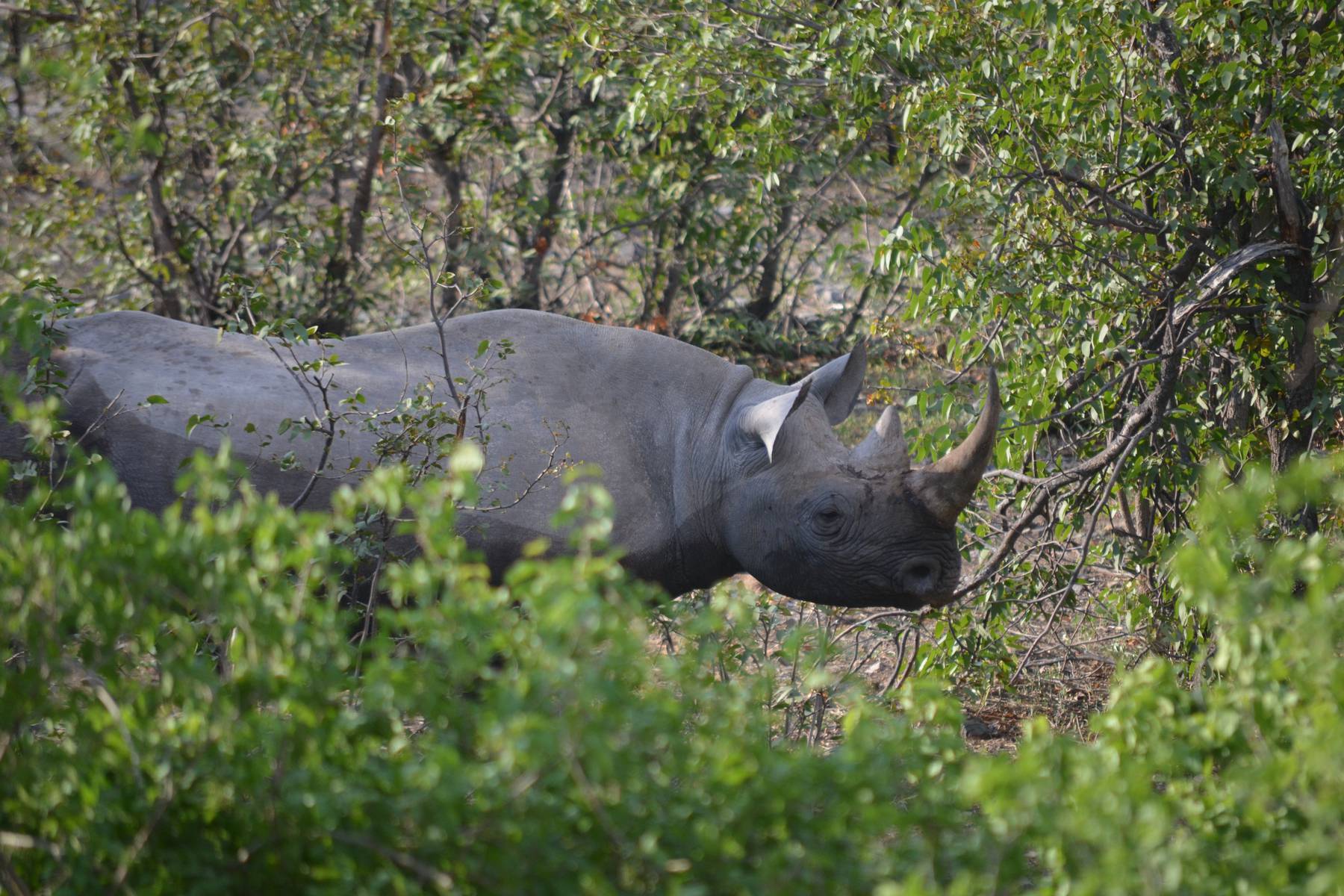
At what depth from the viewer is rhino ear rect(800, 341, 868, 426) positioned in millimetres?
5676

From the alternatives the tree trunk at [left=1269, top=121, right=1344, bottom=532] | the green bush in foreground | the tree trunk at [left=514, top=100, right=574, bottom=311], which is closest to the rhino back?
the green bush in foreground

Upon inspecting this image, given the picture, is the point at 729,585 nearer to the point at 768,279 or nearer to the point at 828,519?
the point at 828,519

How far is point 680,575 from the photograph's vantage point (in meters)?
5.43

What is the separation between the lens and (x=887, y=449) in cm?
515

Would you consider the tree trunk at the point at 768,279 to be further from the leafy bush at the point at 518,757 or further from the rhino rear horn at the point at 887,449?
the leafy bush at the point at 518,757

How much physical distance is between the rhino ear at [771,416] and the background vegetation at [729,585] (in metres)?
0.66

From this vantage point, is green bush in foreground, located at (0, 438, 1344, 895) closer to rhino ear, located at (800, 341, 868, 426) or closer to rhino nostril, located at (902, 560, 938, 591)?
rhino nostril, located at (902, 560, 938, 591)

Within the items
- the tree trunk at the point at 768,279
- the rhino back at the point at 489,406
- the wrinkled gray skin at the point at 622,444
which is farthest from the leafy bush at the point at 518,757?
the tree trunk at the point at 768,279

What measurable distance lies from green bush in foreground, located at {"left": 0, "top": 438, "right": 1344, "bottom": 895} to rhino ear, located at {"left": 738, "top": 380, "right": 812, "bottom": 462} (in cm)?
228

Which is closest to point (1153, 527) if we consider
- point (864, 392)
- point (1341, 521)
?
point (1341, 521)

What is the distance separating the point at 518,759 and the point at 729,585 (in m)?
5.33

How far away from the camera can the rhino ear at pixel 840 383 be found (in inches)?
223

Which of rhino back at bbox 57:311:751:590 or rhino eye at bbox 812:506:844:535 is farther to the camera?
rhino eye at bbox 812:506:844:535

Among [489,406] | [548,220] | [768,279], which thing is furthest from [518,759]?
[768,279]
